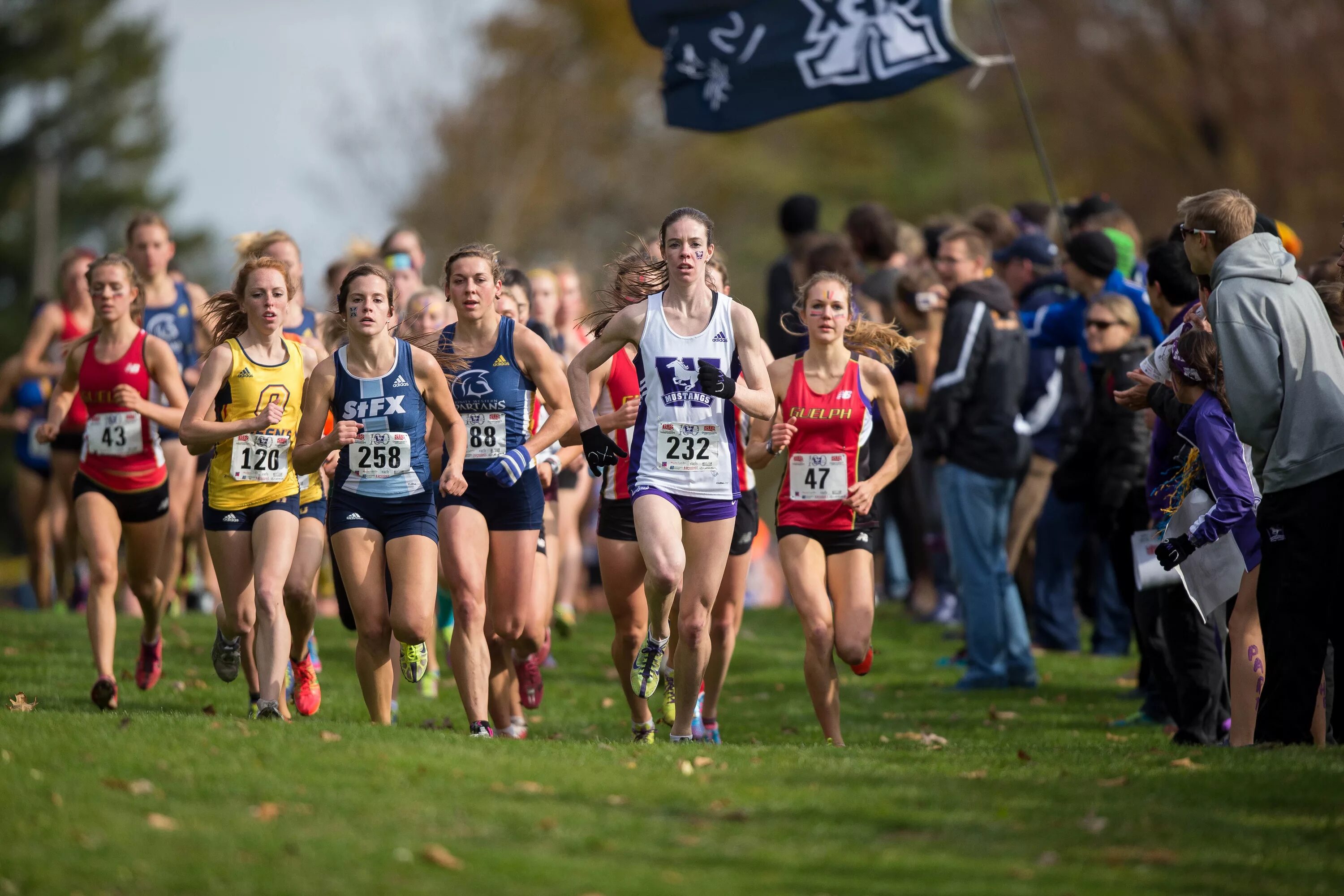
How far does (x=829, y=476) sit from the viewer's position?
8953mm

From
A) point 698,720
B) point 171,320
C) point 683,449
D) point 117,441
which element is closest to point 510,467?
point 683,449

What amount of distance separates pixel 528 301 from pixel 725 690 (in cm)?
339

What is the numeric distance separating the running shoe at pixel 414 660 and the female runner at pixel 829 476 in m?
1.94

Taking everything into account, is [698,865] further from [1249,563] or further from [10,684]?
[10,684]

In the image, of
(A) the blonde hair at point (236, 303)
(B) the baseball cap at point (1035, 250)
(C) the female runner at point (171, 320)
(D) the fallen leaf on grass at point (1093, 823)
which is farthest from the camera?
(B) the baseball cap at point (1035, 250)

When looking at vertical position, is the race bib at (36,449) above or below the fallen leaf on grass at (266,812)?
above

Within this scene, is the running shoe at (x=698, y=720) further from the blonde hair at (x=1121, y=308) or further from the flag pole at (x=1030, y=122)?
the flag pole at (x=1030, y=122)

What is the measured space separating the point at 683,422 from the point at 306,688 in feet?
8.84

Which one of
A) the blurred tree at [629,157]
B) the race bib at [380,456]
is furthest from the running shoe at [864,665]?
the blurred tree at [629,157]

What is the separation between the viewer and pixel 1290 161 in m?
33.7

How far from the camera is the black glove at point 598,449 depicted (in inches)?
333

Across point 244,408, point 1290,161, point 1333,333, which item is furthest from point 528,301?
point 1290,161

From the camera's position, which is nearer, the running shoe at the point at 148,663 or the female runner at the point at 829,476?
the female runner at the point at 829,476

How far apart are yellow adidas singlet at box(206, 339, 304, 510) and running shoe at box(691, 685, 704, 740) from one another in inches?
95.2
